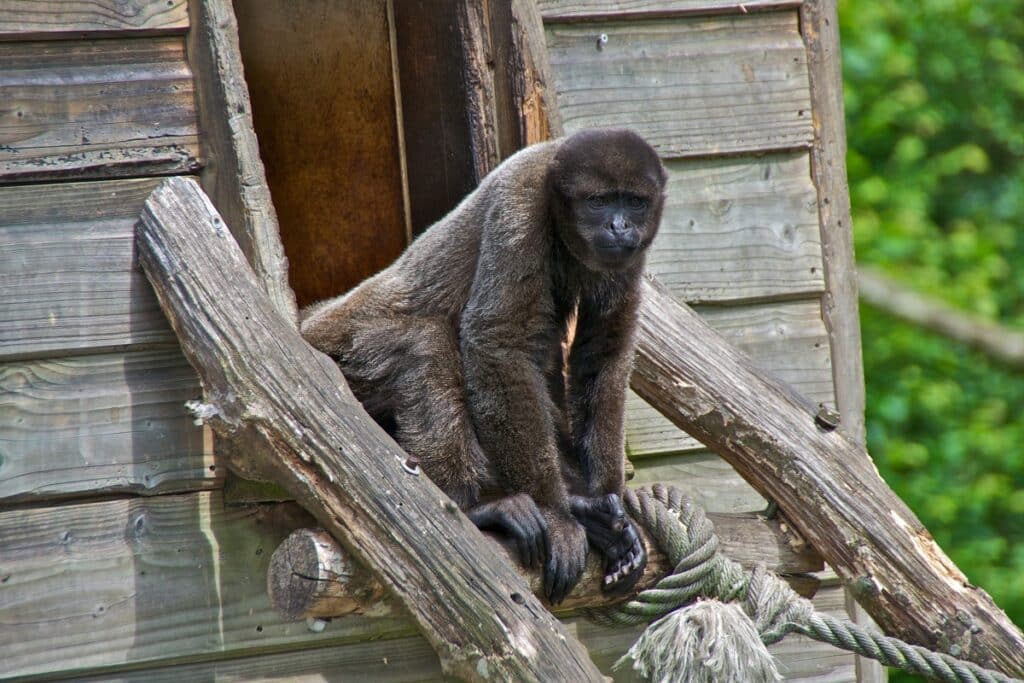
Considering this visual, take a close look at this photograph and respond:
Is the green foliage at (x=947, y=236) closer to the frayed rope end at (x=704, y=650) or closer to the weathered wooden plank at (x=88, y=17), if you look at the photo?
the frayed rope end at (x=704, y=650)

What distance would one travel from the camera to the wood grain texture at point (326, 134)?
16.9 feet

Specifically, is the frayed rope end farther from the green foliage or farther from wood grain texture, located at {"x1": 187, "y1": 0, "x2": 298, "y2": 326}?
the green foliage

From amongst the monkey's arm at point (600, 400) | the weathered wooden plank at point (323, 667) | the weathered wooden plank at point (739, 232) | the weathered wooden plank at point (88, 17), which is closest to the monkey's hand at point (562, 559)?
the monkey's arm at point (600, 400)

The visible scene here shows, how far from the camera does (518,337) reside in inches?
141

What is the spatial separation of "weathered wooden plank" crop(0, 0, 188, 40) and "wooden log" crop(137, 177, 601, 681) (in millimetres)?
524

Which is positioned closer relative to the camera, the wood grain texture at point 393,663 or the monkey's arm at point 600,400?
the monkey's arm at point 600,400

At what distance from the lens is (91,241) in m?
3.54

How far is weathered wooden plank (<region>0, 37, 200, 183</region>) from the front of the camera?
11.5 ft

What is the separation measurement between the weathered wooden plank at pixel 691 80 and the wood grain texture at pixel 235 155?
1.33 meters

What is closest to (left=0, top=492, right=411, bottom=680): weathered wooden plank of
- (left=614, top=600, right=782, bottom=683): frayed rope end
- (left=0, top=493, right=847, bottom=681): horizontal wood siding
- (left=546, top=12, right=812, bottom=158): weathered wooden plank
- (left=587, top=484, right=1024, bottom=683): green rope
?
(left=0, top=493, right=847, bottom=681): horizontal wood siding

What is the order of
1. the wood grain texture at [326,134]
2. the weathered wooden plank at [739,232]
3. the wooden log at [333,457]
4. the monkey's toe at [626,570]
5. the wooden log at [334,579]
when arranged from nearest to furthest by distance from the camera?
the wooden log at [333,457] < the wooden log at [334,579] < the monkey's toe at [626,570] < the weathered wooden plank at [739,232] < the wood grain texture at [326,134]

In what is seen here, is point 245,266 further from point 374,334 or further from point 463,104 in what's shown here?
point 463,104

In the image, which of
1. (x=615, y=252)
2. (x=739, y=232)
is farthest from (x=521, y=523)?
(x=739, y=232)

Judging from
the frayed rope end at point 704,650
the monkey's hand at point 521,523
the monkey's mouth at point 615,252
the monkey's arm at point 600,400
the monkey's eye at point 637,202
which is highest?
the monkey's eye at point 637,202
